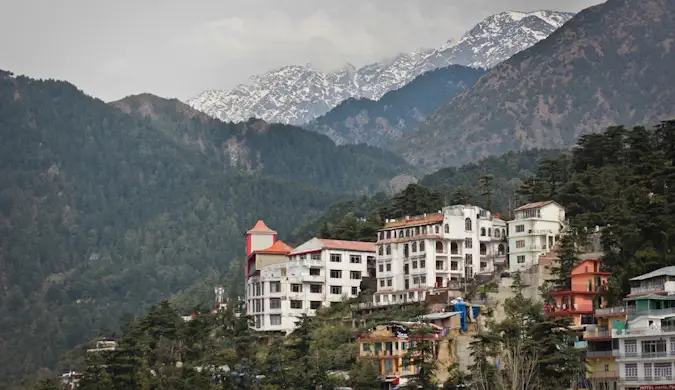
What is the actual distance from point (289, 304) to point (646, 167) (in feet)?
113

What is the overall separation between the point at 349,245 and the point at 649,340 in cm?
4836

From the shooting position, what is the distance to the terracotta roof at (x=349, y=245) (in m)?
123

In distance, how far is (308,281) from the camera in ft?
399

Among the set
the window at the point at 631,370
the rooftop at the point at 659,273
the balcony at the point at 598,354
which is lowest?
the window at the point at 631,370

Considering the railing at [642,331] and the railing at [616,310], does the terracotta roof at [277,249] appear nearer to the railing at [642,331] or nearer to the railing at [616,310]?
the railing at [616,310]

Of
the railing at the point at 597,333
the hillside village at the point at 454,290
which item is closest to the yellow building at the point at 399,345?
the hillside village at the point at 454,290

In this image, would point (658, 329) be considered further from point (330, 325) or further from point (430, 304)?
point (330, 325)

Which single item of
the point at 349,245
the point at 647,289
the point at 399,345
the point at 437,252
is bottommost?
the point at 399,345

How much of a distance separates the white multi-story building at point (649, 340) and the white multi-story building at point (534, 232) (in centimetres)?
2654

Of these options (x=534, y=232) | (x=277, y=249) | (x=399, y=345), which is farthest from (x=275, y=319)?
(x=534, y=232)

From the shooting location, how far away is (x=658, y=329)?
260 ft

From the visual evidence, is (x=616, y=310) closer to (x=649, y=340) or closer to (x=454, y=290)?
(x=649, y=340)

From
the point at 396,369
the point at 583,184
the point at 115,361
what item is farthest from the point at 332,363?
the point at 583,184

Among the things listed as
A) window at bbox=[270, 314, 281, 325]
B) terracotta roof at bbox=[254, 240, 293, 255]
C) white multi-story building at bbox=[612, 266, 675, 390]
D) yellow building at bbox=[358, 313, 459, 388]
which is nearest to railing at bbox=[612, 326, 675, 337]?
white multi-story building at bbox=[612, 266, 675, 390]
